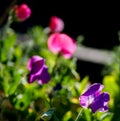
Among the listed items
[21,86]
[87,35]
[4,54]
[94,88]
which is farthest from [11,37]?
[87,35]

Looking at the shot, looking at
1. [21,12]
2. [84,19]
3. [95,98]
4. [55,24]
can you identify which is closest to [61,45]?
[21,12]

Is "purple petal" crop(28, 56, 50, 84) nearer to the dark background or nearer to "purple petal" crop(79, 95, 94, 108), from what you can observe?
"purple petal" crop(79, 95, 94, 108)

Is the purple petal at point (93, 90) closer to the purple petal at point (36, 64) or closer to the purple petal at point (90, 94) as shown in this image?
the purple petal at point (90, 94)

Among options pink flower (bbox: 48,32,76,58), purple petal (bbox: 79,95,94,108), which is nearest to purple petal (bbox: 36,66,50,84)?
purple petal (bbox: 79,95,94,108)

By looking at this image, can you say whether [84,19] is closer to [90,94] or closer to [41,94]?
[41,94]

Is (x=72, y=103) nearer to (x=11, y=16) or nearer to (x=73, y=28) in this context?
(x=11, y=16)
